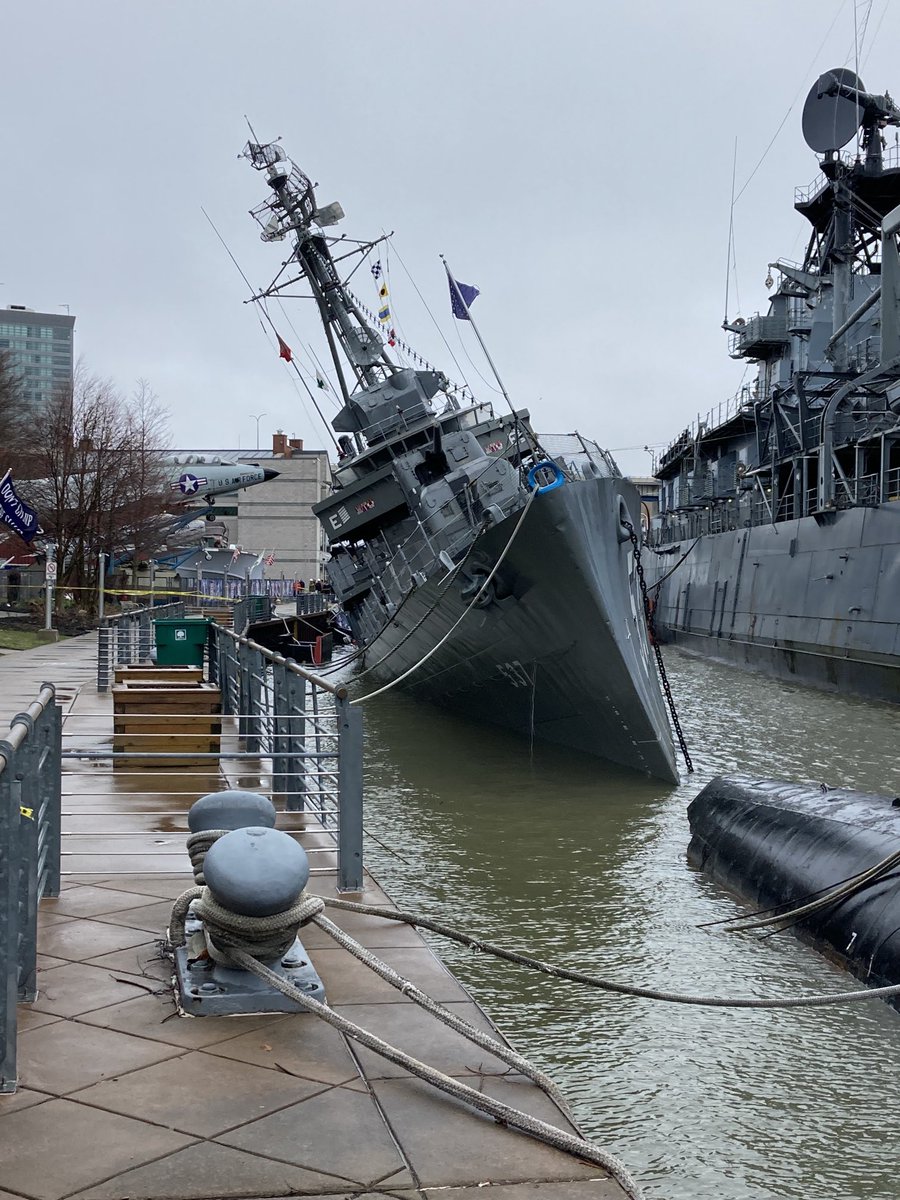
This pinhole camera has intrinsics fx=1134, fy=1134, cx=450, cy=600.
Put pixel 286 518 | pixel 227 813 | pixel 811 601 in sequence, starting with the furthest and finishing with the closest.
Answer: pixel 286 518 < pixel 811 601 < pixel 227 813

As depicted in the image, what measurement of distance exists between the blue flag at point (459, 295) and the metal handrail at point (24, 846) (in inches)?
645

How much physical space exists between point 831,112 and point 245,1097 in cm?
4976

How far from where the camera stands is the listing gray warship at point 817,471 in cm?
2788

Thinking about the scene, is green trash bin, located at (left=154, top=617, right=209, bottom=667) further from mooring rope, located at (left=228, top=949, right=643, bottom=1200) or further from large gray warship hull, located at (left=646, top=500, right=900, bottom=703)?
mooring rope, located at (left=228, top=949, right=643, bottom=1200)

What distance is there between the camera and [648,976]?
771 centimetres

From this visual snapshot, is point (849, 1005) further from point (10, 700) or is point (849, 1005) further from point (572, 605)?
point (10, 700)

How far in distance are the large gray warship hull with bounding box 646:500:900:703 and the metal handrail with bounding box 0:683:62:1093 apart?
21192 millimetres

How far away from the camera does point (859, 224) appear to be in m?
47.8

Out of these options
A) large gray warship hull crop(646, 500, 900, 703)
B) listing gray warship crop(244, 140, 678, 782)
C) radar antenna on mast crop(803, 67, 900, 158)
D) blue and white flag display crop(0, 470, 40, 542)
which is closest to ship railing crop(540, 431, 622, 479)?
listing gray warship crop(244, 140, 678, 782)

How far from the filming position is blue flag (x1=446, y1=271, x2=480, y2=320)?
2150cm

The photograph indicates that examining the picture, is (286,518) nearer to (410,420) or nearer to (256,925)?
(410,420)

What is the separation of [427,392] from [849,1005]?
2340 centimetres

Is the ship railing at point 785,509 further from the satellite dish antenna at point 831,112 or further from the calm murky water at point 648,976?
the calm murky water at point 648,976

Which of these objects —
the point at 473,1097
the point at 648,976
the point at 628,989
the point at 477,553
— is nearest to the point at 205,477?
the point at 477,553
